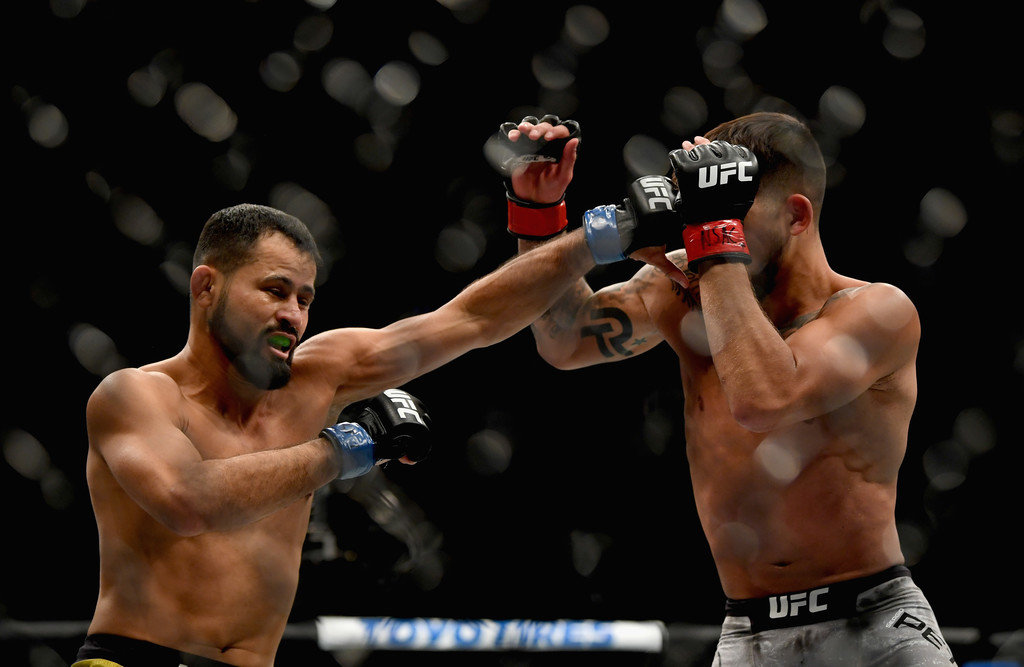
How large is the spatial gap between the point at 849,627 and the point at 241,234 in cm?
140

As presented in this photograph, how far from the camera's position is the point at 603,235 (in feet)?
6.52

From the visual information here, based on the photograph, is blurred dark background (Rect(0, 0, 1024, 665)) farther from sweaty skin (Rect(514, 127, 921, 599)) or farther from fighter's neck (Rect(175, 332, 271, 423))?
sweaty skin (Rect(514, 127, 921, 599))

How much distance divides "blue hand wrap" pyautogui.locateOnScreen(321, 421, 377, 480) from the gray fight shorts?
79cm

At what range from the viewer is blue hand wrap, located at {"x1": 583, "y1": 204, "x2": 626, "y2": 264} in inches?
77.9

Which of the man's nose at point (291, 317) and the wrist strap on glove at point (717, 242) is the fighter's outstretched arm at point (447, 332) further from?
the wrist strap on glove at point (717, 242)

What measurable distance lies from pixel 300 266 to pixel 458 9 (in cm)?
340

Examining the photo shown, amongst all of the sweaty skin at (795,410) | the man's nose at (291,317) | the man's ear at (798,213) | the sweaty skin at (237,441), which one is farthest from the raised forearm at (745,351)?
the man's nose at (291,317)

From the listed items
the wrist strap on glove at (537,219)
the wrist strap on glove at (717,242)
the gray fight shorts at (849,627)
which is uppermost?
the wrist strap on glove at (537,219)

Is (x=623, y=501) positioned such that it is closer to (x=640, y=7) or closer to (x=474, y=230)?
(x=474, y=230)

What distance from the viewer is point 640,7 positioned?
16.8ft

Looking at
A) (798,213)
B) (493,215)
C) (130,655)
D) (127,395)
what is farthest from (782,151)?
(493,215)

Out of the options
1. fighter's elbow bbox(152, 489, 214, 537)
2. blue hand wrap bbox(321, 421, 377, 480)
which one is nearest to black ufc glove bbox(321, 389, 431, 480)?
blue hand wrap bbox(321, 421, 377, 480)

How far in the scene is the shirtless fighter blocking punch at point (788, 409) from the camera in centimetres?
165

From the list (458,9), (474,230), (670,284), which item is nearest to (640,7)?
(458,9)
